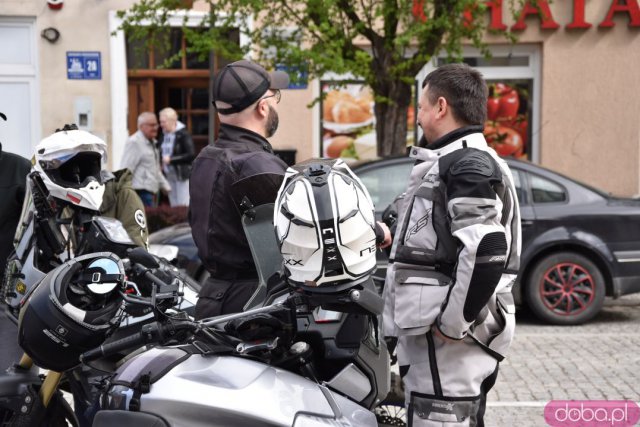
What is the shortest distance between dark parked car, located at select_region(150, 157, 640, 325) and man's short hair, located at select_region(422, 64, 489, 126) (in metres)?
5.39

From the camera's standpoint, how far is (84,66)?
15500 millimetres

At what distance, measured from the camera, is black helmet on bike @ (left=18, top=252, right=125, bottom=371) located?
129 inches

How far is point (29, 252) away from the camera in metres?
4.16

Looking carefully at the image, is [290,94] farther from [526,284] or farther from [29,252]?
[29,252]

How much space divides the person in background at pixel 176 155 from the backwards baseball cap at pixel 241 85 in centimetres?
1018

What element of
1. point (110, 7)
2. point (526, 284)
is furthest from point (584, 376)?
point (110, 7)

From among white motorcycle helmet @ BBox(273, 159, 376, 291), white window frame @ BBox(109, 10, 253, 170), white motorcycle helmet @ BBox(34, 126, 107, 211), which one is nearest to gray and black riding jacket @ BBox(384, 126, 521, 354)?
white motorcycle helmet @ BBox(273, 159, 376, 291)

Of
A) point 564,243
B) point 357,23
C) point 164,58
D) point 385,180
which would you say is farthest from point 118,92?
point 564,243

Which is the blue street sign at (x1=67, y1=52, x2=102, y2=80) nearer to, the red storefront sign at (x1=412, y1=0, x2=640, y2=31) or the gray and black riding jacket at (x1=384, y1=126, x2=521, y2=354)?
the red storefront sign at (x1=412, y1=0, x2=640, y2=31)

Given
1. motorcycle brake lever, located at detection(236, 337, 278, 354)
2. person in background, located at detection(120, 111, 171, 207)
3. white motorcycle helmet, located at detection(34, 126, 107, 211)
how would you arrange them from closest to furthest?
motorcycle brake lever, located at detection(236, 337, 278, 354)
white motorcycle helmet, located at detection(34, 126, 107, 211)
person in background, located at detection(120, 111, 171, 207)

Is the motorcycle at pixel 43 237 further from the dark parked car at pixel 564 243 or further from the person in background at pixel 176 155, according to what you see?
the person in background at pixel 176 155

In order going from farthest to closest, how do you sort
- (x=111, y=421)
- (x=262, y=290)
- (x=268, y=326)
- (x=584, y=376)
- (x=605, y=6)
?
1. (x=605, y=6)
2. (x=584, y=376)
3. (x=262, y=290)
4. (x=268, y=326)
5. (x=111, y=421)

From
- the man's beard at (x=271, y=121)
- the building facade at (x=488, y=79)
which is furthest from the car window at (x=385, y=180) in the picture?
the building facade at (x=488, y=79)

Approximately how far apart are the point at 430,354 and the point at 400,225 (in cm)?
47
